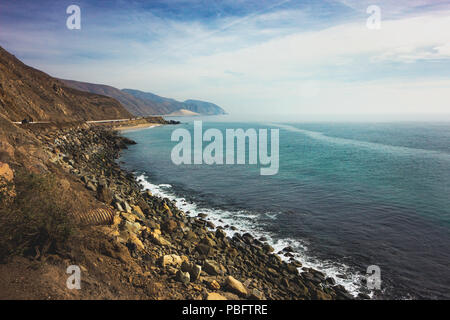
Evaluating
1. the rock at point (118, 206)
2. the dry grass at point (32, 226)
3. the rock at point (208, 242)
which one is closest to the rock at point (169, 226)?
the rock at point (208, 242)

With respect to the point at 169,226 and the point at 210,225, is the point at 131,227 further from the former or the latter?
the point at 210,225

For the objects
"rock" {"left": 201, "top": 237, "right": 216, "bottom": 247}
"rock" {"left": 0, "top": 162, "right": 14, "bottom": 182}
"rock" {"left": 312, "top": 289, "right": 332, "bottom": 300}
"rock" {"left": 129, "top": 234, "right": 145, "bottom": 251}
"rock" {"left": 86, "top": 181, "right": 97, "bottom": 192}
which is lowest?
"rock" {"left": 312, "top": 289, "right": 332, "bottom": 300}

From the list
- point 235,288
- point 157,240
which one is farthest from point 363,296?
point 157,240

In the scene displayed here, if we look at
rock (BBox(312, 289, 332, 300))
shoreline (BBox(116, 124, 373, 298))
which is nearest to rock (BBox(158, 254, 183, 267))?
rock (BBox(312, 289, 332, 300))

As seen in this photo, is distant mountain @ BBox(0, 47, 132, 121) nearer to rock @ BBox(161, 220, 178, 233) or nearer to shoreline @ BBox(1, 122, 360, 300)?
rock @ BBox(161, 220, 178, 233)

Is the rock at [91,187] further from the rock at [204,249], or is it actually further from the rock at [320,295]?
the rock at [320,295]

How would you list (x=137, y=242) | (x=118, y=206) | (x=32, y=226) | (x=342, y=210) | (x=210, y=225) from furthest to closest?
(x=342, y=210) → (x=210, y=225) → (x=118, y=206) → (x=137, y=242) → (x=32, y=226)
